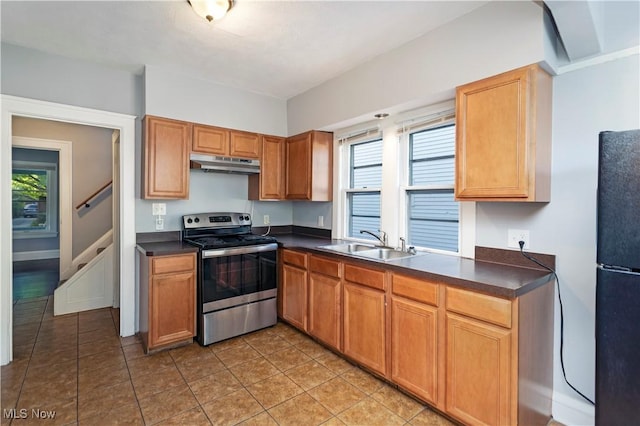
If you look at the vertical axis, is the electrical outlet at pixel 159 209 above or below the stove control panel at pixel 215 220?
above

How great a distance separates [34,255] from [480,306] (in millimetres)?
8705

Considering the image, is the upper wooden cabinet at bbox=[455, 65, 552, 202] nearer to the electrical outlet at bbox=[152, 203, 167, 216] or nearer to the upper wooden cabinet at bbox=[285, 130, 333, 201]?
the upper wooden cabinet at bbox=[285, 130, 333, 201]

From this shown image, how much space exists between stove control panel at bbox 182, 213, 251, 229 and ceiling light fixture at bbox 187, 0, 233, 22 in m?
1.97

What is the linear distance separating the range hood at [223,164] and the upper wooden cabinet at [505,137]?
2210mm

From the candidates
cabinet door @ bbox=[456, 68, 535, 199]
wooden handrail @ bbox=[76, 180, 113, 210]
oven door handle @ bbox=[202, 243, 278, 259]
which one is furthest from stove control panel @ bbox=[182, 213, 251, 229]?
wooden handrail @ bbox=[76, 180, 113, 210]

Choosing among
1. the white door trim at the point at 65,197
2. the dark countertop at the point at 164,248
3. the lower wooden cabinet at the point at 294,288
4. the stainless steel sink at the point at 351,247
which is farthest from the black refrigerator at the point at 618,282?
the white door trim at the point at 65,197

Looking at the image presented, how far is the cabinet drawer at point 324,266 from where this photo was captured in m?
2.65

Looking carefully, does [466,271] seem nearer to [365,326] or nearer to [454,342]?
[454,342]

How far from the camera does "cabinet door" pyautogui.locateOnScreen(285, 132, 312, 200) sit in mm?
3561

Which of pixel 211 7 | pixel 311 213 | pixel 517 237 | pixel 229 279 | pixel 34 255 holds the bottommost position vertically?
pixel 34 255

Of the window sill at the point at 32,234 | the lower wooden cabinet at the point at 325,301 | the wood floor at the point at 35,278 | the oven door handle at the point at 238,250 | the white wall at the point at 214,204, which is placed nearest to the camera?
the lower wooden cabinet at the point at 325,301

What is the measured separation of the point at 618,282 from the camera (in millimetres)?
1330

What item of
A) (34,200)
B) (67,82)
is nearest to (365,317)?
(67,82)

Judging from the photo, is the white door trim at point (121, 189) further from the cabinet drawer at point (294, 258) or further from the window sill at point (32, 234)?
the window sill at point (32, 234)
